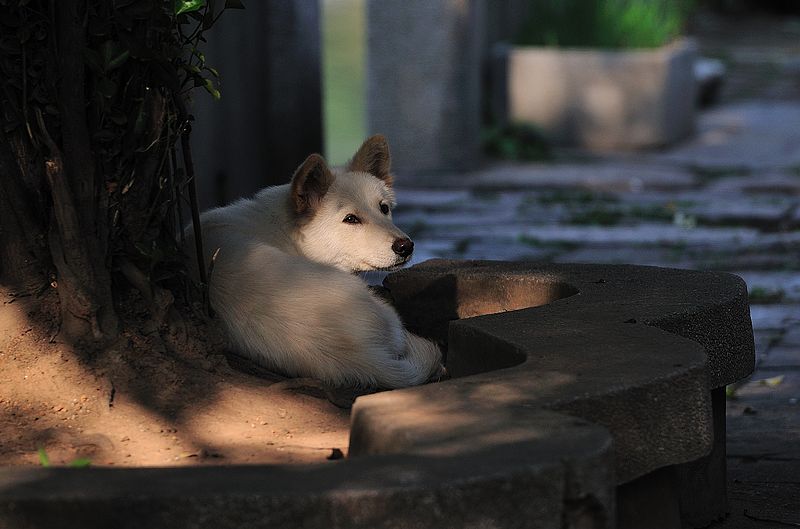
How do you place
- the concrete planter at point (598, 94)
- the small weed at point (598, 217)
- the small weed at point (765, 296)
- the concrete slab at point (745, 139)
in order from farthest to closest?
the concrete planter at point (598, 94)
the concrete slab at point (745, 139)
the small weed at point (598, 217)
the small weed at point (765, 296)

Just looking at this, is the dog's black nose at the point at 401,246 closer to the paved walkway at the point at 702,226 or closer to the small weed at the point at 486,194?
the paved walkway at the point at 702,226

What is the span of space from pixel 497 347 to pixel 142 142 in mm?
957

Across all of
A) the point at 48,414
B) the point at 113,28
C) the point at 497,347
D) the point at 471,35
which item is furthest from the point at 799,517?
the point at 471,35

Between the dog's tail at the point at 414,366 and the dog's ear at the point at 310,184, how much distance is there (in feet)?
1.96

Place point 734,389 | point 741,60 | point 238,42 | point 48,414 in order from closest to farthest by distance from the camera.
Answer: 1. point 48,414
2. point 734,389
3. point 238,42
4. point 741,60

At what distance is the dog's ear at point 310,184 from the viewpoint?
393 cm

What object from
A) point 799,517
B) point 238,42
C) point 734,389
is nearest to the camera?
point 799,517

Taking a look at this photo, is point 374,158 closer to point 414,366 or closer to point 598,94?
point 414,366

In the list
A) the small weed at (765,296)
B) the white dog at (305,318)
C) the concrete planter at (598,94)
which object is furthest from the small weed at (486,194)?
the white dog at (305,318)

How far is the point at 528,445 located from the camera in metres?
2.23

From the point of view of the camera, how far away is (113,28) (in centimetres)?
286

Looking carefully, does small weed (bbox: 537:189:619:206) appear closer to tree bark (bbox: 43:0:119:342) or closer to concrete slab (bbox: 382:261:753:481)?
concrete slab (bbox: 382:261:753:481)

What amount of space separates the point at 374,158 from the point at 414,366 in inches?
42.9

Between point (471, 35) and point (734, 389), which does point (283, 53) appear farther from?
point (734, 389)
